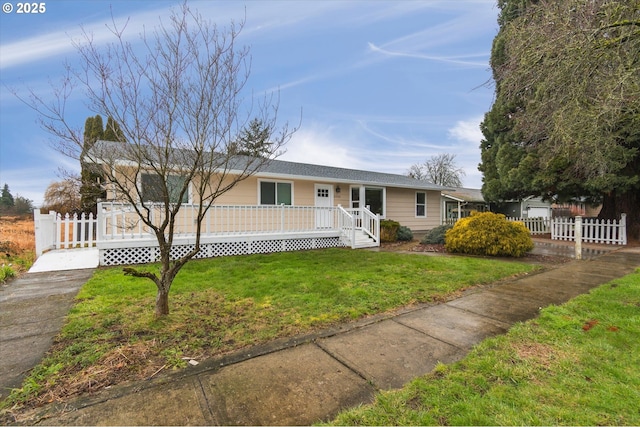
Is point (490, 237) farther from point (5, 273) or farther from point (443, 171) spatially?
point (443, 171)

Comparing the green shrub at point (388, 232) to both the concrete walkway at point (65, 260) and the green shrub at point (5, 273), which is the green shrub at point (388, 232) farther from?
the green shrub at point (5, 273)

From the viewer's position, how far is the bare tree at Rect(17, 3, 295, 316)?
11.3 ft

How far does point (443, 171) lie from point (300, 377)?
37.8 metres

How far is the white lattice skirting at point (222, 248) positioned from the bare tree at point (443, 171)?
95.5 feet

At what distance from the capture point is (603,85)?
3889mm

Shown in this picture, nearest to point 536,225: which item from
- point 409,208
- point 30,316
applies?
point 409,208

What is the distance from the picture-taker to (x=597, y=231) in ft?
38.7

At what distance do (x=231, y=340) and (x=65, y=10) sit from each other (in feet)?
19.1

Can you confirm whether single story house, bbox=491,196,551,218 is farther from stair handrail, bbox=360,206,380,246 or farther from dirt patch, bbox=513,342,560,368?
dirt patch, bbox=513,342,560,368

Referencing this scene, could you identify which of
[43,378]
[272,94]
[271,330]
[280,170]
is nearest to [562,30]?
[272,94]

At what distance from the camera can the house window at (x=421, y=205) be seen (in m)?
16.3

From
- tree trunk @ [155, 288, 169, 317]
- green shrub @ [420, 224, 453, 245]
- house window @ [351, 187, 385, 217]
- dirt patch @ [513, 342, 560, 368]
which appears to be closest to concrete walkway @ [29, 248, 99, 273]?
tree trunk @ [155, 288, 169, 317]

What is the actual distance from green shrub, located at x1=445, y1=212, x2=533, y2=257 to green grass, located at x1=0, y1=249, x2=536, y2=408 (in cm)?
156

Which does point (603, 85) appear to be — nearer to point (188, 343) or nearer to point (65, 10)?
point (188, 343)
